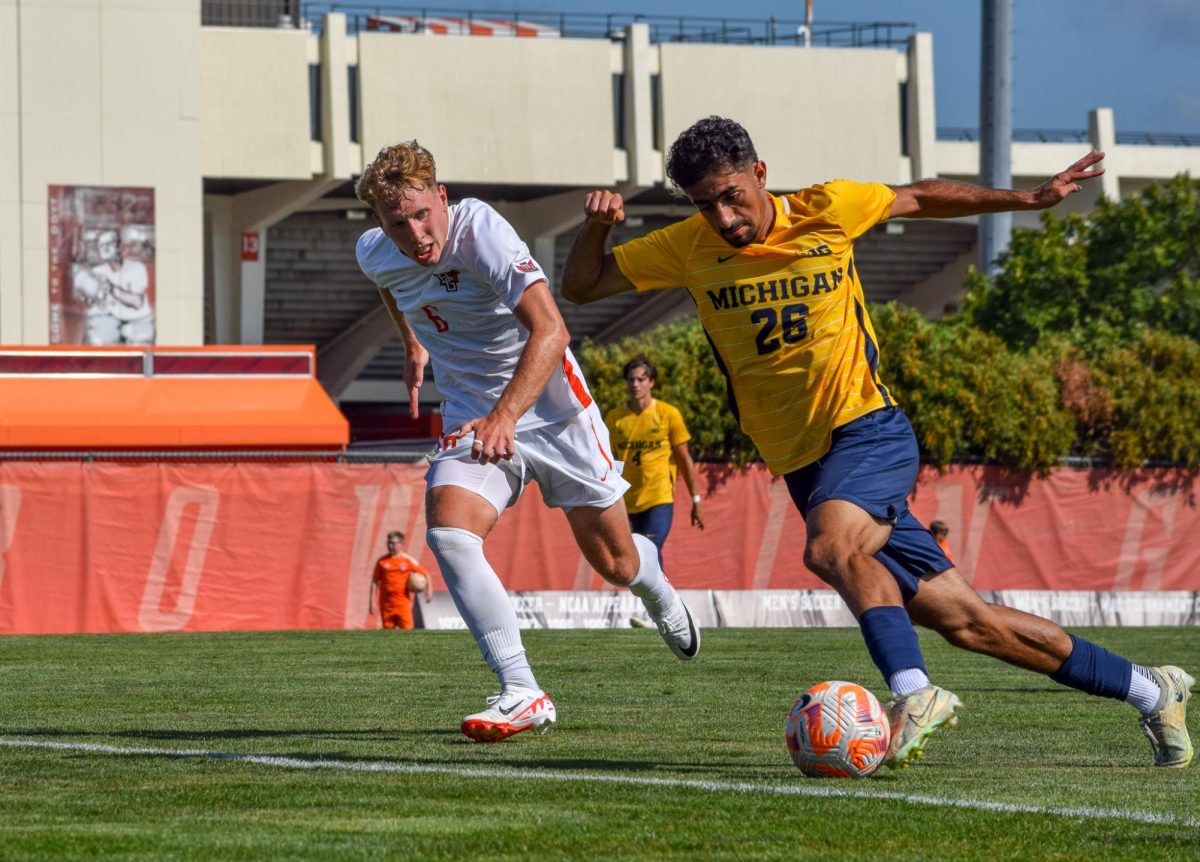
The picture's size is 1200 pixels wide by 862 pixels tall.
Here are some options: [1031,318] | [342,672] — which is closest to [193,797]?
[342,672]

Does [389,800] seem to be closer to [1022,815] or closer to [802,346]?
[1022,815]

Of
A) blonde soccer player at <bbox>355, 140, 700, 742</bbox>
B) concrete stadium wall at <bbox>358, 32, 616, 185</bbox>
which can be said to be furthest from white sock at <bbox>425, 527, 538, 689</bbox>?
concrete stadium wall at <bbox>358, 32, 616, 185</bbox>

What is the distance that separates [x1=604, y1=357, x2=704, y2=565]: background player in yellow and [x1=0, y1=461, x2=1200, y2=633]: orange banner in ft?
18.1

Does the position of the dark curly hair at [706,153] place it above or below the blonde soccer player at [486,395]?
above

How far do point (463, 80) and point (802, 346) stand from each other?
32879 millimetres

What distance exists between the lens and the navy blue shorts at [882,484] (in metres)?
6.40

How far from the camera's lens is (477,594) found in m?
7.25

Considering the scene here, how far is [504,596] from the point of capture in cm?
734

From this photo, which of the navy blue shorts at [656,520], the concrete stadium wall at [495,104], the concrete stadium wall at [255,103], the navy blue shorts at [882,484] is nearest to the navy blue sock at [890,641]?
the navy blue shorts at [882,484]

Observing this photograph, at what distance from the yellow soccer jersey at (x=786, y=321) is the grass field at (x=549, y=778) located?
1.13m

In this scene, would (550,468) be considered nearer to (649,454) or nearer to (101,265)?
(649,454)

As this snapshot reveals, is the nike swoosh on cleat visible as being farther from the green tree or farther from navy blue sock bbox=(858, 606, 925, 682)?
the green tree

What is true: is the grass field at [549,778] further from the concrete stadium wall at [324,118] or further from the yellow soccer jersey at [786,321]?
the concrete stadium wall at [324,118]

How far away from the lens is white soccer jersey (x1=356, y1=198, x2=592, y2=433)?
23.5 ft
